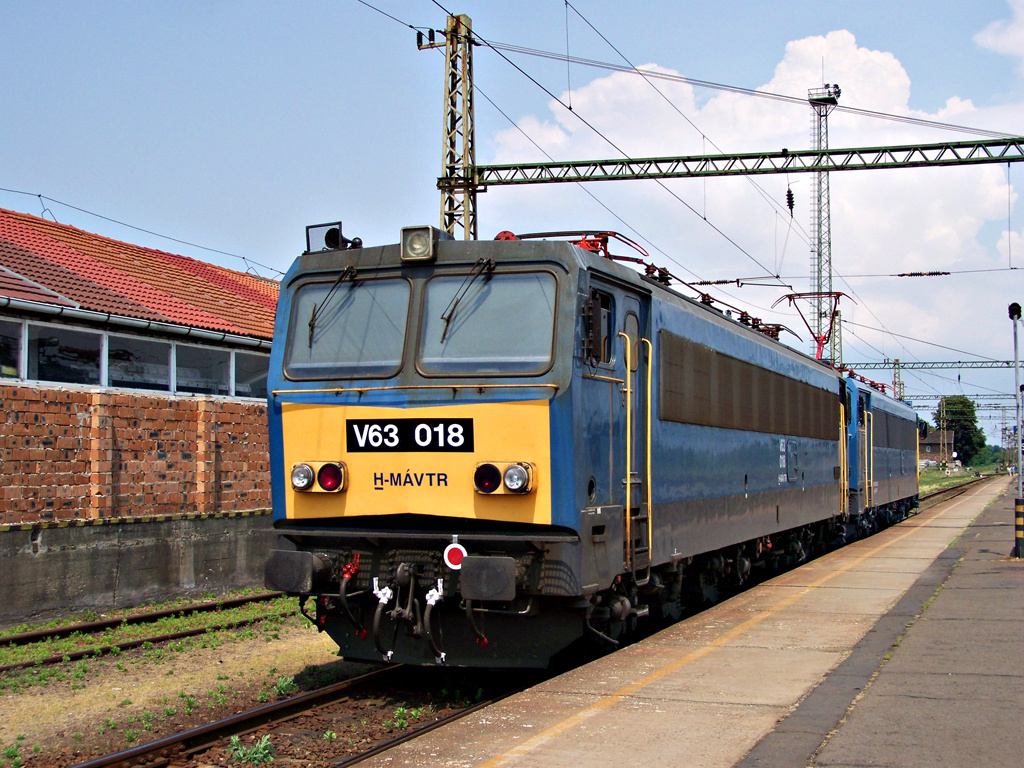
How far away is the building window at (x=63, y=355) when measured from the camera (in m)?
12.5

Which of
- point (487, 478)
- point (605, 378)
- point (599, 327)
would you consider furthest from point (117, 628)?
point (599, 327)

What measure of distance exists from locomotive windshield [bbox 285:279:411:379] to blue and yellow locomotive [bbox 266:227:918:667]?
1 centimetres

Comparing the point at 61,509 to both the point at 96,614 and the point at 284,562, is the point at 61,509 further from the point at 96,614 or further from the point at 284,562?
the point at 284,562

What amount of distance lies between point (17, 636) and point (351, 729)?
4964 millimetres

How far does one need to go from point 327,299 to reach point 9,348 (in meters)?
6.07

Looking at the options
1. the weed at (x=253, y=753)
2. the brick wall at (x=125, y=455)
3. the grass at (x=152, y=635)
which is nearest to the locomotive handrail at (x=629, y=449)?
the weed at (x=253, y=753)

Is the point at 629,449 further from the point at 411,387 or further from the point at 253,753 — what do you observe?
the point at 253,753

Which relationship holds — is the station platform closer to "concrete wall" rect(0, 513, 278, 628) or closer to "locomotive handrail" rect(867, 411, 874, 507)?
"concrete wall" rect(0, 513, 278, 628)

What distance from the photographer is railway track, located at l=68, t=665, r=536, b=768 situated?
616 centimetres

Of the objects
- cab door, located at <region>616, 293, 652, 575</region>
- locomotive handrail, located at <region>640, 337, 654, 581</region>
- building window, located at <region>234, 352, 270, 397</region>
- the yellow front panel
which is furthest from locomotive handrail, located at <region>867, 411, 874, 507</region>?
the yellow front panel

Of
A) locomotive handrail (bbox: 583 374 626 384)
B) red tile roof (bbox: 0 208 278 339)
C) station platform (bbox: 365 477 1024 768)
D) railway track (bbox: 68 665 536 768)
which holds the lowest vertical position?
railway track (bbox: 68 665 536 768)

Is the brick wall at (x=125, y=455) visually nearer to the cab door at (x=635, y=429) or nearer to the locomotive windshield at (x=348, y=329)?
the locomotive windshield at (x=348, y=329)

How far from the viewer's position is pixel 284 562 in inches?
294

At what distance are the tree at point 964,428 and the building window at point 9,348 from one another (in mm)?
117708
